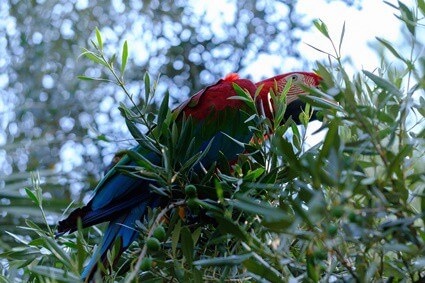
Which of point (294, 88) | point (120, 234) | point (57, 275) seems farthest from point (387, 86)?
point (294, 88)

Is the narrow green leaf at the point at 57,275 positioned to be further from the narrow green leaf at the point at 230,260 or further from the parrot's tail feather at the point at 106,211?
the parrot's tail feather at the point at 106,211

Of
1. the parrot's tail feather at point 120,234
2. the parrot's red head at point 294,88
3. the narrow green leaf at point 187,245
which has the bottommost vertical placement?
the parrot's tail feather at point 120,234

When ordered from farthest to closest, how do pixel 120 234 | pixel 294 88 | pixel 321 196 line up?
pixel 294 88, pixel 120 234, pixel 321 196

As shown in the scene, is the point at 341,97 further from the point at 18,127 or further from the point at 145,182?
the point at 18,127

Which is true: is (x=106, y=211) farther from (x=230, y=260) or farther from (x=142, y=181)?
(x=230, y=260)

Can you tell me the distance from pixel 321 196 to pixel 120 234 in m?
0.53

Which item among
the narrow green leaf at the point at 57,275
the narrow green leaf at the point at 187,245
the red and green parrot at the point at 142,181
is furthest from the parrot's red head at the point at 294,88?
the narrow green leaf at the point at 57,275

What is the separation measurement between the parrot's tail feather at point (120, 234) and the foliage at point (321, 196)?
2.0 inches

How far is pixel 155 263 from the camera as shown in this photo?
0.83 m

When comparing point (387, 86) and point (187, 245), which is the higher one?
point (387, 86)

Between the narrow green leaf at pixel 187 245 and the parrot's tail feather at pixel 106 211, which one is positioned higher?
the narrow green leaf at pixel 187 245

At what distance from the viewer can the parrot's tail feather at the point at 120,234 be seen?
0.96 m

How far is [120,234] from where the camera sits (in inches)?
40.7

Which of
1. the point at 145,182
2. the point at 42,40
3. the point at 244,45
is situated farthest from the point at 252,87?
the point at 42,40
